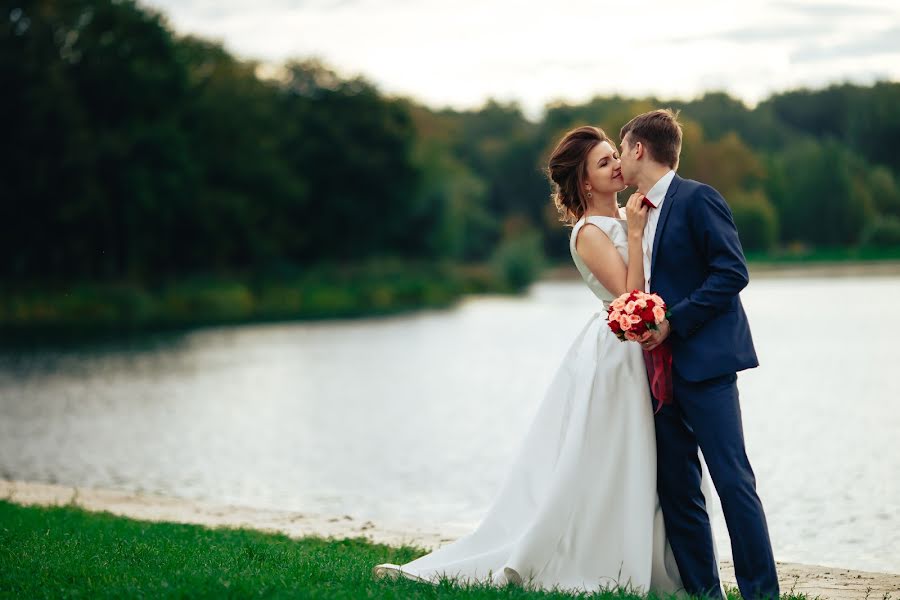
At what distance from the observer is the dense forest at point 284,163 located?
4503 cm

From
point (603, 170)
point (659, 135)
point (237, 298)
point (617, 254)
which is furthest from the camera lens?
point (237, 298)

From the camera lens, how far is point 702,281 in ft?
17.6

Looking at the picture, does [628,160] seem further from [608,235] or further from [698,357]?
[698,357]

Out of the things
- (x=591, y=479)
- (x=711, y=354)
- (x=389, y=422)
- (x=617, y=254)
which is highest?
(x=617, y=254)

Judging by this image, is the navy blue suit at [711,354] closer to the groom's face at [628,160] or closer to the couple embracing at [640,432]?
the couple embracing at [640,432]

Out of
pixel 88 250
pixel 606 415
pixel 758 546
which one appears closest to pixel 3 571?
pixel 606 415

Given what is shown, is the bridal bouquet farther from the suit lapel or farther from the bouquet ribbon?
the suit lapel

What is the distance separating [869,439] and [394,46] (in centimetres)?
6497

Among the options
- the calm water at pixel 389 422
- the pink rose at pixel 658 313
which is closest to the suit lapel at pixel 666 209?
the pink rose at pixel 658 313

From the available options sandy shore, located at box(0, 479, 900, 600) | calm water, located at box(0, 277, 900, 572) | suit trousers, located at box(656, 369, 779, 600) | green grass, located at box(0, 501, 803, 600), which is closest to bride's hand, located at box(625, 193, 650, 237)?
suit trousers, located at box(656, 369, 779, 600)

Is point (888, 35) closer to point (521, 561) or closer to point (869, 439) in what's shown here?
point (869, 439)

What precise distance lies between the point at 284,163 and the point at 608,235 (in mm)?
55000

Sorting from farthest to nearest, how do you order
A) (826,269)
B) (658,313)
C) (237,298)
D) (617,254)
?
(826,269), (237,298), (617,254), (658,313)

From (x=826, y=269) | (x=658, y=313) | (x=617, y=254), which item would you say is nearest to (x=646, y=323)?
(x=658, y=313)
